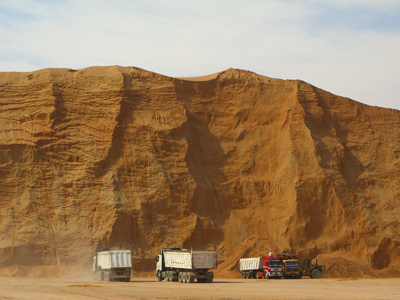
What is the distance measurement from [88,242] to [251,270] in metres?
12.2

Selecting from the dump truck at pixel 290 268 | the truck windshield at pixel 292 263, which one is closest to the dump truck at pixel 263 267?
the dump truck at pixel 290 268

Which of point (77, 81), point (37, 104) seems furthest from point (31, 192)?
point (77, 81)

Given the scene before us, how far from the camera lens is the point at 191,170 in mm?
46344

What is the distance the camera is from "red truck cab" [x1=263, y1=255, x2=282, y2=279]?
35.6 meters

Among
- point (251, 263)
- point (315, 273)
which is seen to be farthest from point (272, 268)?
point (315, 273)

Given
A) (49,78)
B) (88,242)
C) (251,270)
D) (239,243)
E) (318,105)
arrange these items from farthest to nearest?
(318,105), (49,78), (239,243), (88,242), (251,270)

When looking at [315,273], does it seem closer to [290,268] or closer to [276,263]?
[290,268]

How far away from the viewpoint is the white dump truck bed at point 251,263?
36.3m

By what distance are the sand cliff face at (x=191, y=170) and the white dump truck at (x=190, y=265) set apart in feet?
25.5

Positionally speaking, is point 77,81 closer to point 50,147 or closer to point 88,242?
point 50,147

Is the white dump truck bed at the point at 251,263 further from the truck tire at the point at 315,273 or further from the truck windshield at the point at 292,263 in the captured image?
the truck tire at the point at 315,273

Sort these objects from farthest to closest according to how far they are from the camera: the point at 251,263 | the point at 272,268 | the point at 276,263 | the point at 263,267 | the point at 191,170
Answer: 1. the point at 191,170
2. the point at 251,263
3. the point at 263,267
4. the point at 276,263
5. the point at 272,268

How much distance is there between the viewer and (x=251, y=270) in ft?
122

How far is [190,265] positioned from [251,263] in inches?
324
